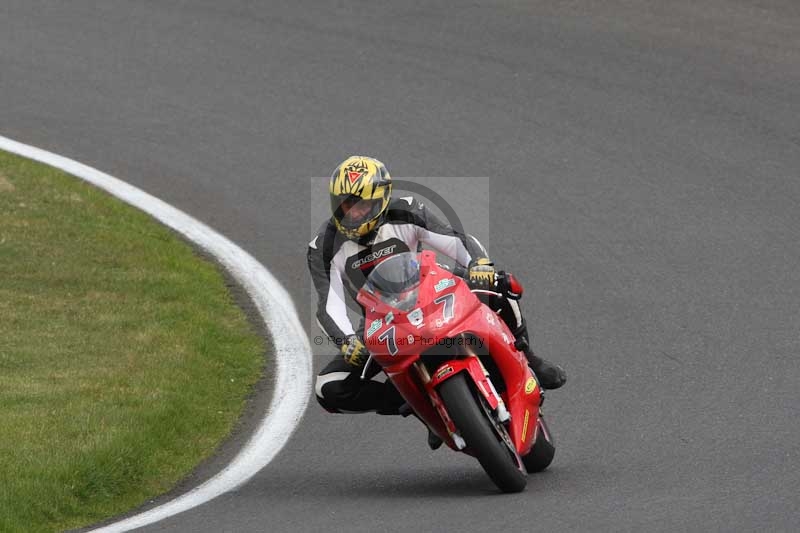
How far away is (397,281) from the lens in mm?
7578

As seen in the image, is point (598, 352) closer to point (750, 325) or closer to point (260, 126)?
point (750, 325)

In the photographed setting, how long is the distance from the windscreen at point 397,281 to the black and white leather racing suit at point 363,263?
0.38 meters

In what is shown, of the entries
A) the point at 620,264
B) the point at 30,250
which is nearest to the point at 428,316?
the point at 620,264

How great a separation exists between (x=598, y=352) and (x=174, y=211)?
5034mm

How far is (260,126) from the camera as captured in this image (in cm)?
1497

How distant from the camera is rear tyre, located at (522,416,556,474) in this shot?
8031mm

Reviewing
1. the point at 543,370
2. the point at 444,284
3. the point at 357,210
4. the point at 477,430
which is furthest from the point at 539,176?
the point at 477,430

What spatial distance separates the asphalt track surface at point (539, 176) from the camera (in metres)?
7.89

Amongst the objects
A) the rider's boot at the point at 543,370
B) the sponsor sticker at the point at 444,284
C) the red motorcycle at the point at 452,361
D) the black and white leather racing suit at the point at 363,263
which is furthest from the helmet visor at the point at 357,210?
the rider's boot at the point at 543,370

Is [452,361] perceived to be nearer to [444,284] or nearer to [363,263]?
[444,284]

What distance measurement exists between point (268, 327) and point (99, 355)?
1.54m

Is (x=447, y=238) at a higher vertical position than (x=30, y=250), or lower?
higher

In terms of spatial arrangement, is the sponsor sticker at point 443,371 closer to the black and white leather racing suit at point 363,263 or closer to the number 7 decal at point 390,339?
the number 7 decal at point 390,339

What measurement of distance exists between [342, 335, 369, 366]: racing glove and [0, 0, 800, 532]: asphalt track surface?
809 mm
